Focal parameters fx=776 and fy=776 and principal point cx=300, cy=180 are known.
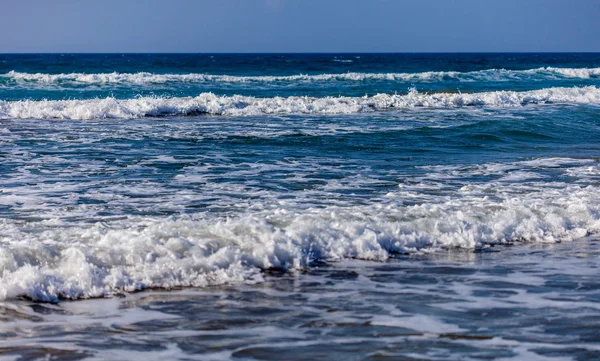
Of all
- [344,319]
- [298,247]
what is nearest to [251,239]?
[298,247]

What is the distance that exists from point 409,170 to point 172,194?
400 centimetres

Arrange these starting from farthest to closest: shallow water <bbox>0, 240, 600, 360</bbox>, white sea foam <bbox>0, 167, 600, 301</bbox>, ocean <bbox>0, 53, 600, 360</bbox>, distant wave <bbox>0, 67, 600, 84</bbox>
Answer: distant wave <bbox>0, 67, 600, 84</bbox>, white sea foam <bbox>0, 167, 600, 301</bbox>, ocean <bbox>0, 53, 600, 360</bbox>, shallow water <bbox>0, 240, 600, 360</bbox>

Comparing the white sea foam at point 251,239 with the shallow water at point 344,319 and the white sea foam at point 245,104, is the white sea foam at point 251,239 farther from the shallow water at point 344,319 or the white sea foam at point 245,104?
the white sea foam at point 245,104

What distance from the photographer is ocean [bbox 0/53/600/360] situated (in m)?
5.05

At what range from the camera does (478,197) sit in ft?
31.5

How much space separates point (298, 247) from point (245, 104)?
17281 mm

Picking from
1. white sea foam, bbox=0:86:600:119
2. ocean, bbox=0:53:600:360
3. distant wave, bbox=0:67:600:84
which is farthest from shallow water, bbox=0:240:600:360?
distant wave, bbox=0:67:600:84

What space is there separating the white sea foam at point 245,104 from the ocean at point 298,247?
4879mm

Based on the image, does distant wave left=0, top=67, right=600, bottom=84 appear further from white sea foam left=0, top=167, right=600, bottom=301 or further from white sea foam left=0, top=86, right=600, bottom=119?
white sea foam left=0, top=167, right=600, bottom=301

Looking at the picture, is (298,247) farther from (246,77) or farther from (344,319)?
(246,77)

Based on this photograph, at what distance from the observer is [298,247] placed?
7.12m

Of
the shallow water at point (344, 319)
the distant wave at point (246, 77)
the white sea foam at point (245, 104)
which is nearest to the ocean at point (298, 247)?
the shallow water at point (344, 319)

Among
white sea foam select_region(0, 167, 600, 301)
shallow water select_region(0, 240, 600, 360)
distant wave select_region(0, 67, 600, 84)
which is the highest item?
distant wave select_region(0, 67, 600, 84)

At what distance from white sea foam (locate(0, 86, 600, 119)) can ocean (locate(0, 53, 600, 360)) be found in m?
4.88
